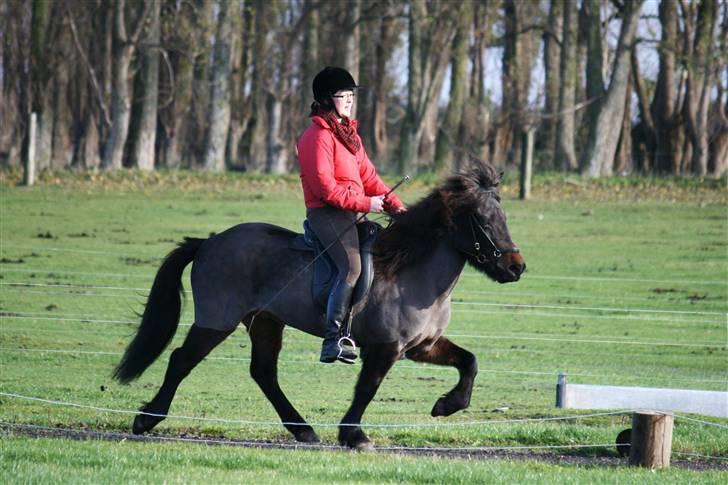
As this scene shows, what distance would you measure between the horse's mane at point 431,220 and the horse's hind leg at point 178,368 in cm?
139

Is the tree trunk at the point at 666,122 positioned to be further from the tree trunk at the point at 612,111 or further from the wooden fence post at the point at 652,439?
the wooden fence post at the point at 652,439

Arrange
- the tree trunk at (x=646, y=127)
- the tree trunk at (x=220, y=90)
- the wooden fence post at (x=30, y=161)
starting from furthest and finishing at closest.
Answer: the tree trunk at (x=646, y=127) < the tree trunk at (x=220, y=90) < the wooden fence post at (x=30, y=161)

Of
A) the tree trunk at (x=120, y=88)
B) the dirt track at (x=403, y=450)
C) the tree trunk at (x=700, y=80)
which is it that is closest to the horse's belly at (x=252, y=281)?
the dirt track at (x=403, y=450)

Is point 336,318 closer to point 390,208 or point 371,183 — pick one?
point 390,208

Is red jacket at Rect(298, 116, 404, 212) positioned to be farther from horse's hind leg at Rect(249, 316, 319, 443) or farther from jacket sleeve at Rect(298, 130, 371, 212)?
horse's hind leg at Rect(249, 316, 319, 443)

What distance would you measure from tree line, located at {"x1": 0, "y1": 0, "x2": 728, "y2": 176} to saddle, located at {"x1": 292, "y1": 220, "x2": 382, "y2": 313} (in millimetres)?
20168

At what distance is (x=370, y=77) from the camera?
58.1 metres

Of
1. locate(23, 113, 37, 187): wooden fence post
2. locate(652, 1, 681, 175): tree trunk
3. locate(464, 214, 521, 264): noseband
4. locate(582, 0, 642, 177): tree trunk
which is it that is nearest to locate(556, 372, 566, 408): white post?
locate(464, 214, 521, 264): noseband

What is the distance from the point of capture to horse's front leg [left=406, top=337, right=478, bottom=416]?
9461 mm

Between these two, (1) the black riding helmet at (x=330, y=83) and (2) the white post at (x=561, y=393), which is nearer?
(1) the black riding helmet at (x=330, y=83)

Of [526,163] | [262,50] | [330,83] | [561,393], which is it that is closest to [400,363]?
[561,393]

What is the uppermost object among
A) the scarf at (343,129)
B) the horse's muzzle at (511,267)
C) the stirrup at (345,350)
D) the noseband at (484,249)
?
the scarf at (343,129)

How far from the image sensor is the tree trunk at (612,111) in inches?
1372

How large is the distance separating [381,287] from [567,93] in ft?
103
